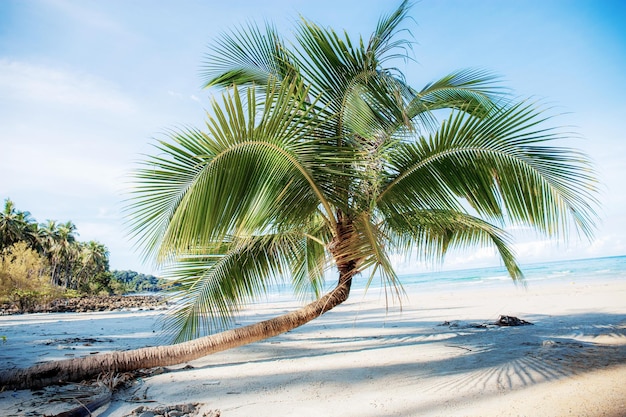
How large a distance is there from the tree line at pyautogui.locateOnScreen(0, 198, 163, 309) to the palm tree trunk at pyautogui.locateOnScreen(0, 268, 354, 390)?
3.61 feet

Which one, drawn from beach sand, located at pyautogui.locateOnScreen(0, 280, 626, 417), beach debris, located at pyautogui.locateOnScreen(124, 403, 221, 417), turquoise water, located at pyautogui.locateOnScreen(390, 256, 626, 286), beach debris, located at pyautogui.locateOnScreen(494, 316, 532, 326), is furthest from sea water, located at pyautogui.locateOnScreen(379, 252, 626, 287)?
beach debris, located at pyautogui.locateOnScreen(124, 403, 221, 417)

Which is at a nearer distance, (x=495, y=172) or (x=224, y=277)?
(x=495, y=172)

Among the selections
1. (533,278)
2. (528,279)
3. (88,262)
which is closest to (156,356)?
(528,279)

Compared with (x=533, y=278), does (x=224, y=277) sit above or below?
above

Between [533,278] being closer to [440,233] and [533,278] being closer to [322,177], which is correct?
[440,233]

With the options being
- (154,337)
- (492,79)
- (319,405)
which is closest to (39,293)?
(154,337)

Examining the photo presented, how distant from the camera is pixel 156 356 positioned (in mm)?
4059

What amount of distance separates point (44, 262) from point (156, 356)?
1206 inches

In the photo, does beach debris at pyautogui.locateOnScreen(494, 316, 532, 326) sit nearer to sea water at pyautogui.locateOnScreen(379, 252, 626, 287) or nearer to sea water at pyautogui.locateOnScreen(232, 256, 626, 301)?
sea water at pyautogui.locateOnScreen(232, 256, 626, 301)

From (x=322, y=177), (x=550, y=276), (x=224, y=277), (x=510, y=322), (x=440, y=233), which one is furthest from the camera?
(x=550, y=276)

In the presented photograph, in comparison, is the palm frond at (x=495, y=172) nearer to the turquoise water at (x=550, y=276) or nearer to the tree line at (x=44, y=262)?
the tree line at (x=44, y=262)

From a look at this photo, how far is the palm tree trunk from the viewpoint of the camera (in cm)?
362

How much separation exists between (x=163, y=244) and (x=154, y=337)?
553 centimetres

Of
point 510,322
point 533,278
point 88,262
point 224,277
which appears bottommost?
point 533,278
